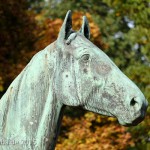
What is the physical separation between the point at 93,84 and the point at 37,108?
272 mm

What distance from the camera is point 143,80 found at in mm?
9734

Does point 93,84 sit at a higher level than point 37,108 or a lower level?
higher

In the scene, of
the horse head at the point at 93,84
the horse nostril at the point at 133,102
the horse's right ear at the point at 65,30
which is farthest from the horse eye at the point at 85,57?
the horse nostril at the point at 133,102

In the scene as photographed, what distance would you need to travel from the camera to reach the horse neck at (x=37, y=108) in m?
2.57

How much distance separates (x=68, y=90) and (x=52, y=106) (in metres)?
0.11

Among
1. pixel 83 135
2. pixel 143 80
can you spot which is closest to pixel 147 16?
pixel 143 80

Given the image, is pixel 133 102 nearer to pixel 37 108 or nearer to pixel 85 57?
pixel 85 57

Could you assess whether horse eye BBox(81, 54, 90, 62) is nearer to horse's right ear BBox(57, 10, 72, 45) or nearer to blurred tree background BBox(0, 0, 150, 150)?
horse's right ear BBox(57, 10, 72, 45)

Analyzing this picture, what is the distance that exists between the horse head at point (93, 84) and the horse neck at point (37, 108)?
1.7 inches

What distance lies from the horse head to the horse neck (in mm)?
43

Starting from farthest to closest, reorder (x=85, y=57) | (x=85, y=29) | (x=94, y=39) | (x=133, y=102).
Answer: (x=94, y=39) → (x=85, y=29) → (x=85, y=57) → (x=133, y=102)

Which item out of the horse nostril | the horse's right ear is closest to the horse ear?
the horse's right ear

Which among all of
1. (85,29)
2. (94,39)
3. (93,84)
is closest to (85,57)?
(93,84)

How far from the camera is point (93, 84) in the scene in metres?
2.53
